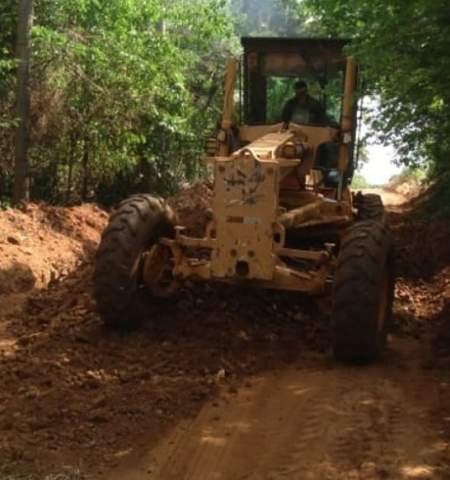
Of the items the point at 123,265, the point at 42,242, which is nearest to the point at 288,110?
the point at 123,265

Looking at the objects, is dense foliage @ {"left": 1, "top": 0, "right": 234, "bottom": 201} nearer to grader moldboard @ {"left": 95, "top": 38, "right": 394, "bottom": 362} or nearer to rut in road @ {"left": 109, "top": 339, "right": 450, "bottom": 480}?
grader moldboard @ {"left": 95, "top": 38, "right": 394, "bottom": 362}

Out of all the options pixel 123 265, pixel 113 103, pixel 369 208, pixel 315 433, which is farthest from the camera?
pixel 113 103

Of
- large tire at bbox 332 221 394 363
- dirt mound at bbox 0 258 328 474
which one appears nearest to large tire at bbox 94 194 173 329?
dirt mound at bbox 0 258 328 474

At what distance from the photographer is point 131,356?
7117 mm

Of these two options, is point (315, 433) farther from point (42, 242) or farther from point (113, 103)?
point (113, 103)

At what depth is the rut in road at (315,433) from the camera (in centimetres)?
494

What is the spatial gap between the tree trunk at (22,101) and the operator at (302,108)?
530 centimetres

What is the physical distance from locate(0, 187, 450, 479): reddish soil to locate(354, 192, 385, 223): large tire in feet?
3.29

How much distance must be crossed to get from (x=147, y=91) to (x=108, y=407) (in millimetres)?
9980

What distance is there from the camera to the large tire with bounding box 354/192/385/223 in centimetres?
1009

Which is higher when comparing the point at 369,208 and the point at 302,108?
the point at 302,108

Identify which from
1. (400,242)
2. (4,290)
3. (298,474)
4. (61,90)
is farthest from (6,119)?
(298,474)

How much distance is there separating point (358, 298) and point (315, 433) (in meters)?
1.58

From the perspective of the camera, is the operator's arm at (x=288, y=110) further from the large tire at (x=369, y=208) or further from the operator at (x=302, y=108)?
the large tire at (x=369, y=208)
